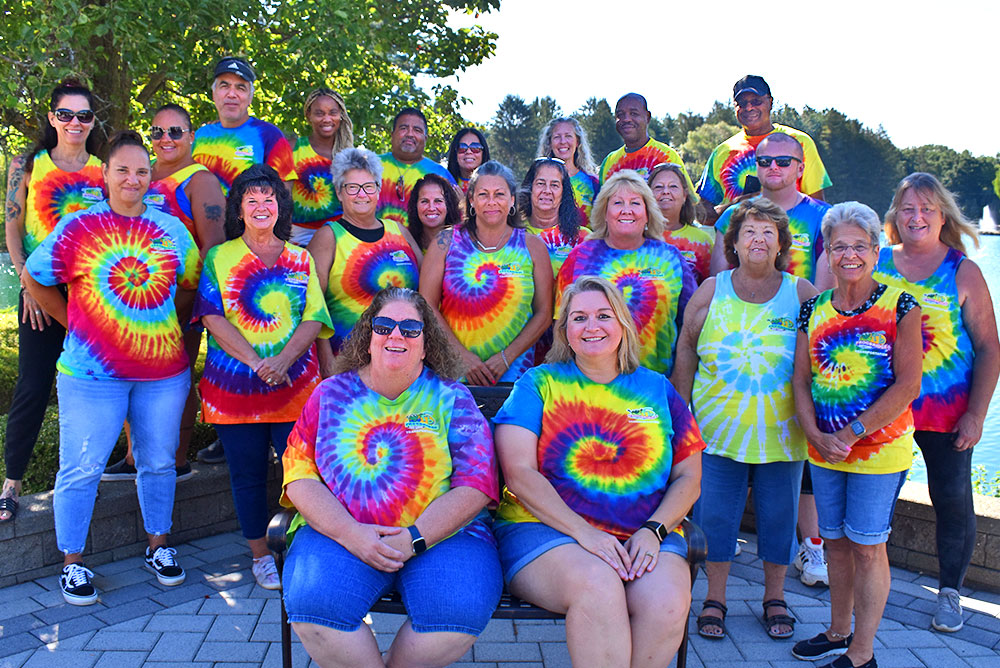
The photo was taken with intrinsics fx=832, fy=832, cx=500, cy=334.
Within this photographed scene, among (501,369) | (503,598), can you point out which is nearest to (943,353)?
(501,369)

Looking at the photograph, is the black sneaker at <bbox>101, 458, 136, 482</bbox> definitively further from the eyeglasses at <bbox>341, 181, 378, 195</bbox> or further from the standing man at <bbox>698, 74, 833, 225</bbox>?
the standing man at <bbox>698, 74, 833, 225</bbox>

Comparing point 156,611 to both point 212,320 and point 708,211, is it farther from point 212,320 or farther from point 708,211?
point 708,211

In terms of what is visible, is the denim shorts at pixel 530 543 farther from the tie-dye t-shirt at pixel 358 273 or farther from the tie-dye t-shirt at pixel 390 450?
the tie-dye t-shirt at pixel 358 273

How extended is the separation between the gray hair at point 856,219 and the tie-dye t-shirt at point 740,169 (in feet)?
5.00

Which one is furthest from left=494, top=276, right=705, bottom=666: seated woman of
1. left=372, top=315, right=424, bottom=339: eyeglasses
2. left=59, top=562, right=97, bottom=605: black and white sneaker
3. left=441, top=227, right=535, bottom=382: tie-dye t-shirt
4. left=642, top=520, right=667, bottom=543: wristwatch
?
left=59, top=562, right=97, bottom=605: black and white sneaker

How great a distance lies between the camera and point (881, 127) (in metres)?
79.8

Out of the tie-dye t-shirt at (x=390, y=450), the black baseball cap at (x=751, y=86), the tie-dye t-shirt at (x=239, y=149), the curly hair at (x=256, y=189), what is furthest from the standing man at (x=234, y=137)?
the black baseball cap at (x=751, y=86)

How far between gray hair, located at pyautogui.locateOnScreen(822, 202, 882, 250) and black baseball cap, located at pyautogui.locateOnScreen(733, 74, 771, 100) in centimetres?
195

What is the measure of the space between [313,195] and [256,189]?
1.19 meters

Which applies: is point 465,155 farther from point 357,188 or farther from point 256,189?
point 256,189

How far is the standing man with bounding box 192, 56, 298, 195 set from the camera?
15.9ft

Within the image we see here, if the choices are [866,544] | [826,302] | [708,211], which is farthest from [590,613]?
[708,211]

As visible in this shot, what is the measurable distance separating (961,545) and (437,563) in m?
2.58

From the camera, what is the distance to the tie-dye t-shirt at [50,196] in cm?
415
